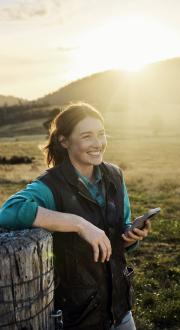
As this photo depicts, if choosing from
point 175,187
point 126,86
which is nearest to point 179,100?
point 126,86

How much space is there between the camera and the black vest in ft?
10.4

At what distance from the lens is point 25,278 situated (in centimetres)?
249

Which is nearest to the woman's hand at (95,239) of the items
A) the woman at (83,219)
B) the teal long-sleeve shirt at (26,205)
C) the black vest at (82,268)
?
the woman at (83,219)

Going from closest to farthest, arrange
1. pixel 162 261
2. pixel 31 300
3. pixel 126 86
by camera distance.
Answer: pixel 31 300 < pixel 162 261 < pixel 126 86

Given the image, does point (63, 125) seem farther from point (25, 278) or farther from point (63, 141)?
point (25, 278)

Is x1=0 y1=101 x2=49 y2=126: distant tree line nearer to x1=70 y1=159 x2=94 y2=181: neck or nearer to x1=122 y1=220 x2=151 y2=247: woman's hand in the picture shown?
x1=70 y1=159 x2=94 y2=181: neck

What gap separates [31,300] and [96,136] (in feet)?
4.79

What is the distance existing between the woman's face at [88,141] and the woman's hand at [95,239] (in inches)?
26.0

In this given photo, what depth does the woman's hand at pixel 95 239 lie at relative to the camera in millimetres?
2928

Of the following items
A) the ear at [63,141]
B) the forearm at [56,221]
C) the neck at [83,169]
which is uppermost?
the ear at [63,141]

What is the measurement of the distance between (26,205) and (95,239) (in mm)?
526

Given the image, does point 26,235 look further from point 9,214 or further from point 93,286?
point 93,286

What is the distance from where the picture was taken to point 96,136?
3508 millimetres

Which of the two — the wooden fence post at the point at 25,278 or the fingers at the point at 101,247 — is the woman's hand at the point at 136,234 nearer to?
the fingers at the point at 101,247
